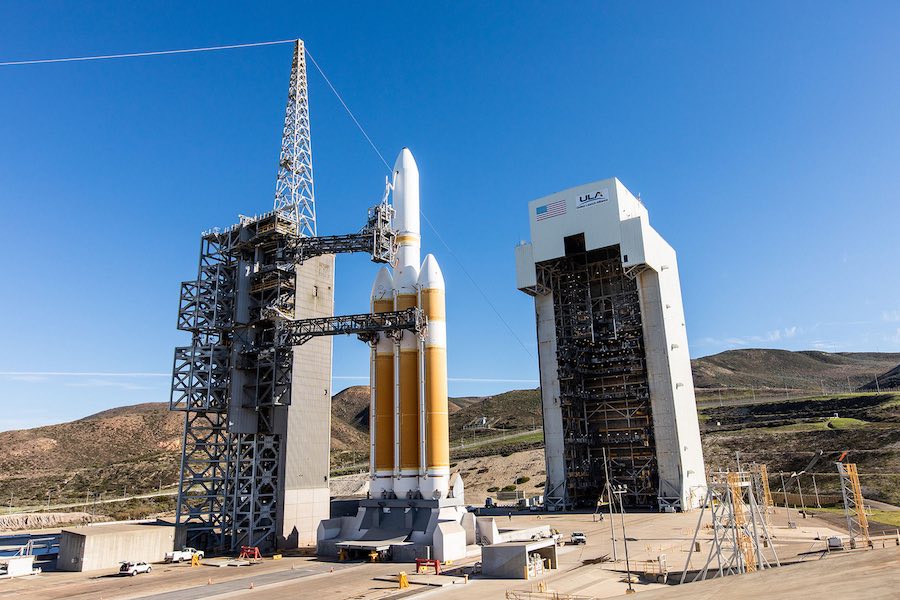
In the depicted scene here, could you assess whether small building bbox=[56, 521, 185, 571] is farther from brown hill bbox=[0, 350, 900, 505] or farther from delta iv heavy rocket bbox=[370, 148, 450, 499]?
brown hill bbox=[0, 350, 900, 505]

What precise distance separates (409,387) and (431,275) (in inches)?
300

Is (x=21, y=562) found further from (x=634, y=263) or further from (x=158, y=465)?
(x=158, y=465)

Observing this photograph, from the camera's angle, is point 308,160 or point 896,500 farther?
point 896,500

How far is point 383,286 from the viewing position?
42656mm

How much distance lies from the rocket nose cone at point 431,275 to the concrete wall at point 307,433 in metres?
10.4

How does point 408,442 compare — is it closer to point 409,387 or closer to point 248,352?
point 409,387

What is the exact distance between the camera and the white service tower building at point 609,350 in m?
57.0

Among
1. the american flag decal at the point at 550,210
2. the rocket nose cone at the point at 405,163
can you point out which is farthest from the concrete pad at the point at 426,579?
the american flag decal at the point at 550,210

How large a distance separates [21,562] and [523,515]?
127 ft

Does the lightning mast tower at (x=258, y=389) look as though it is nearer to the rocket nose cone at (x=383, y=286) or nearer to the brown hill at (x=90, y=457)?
the rocket nose cone at (x=383, y=286)

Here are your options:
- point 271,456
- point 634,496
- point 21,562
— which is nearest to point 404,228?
point 271,456

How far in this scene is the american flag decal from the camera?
61550 millimetres

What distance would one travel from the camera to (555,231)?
201ft

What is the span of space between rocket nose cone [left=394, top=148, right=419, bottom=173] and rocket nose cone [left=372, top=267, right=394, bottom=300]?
295 inches
